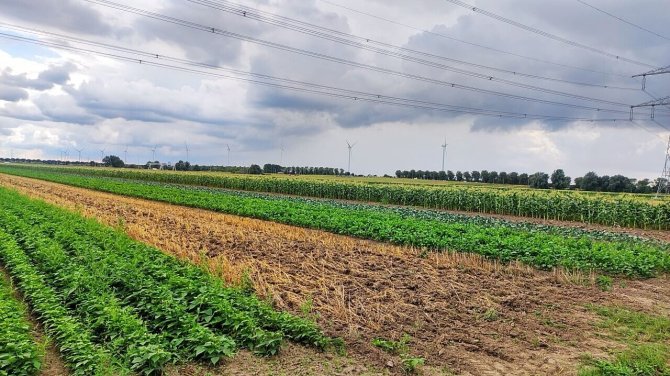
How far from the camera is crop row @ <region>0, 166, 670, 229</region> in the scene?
3003cm

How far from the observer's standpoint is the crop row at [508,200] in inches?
1182

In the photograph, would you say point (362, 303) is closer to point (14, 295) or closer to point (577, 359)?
point (577, 359)

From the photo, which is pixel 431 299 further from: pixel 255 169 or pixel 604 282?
pixel 255 169

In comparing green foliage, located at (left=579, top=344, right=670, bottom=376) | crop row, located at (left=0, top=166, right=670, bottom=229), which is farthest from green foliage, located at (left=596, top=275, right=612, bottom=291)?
crop row, located at (left=0, top=166, right=670, bottom=229)

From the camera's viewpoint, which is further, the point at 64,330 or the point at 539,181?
the point at 539,181

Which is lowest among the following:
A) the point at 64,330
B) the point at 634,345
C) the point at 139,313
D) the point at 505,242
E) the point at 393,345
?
the point at 634,345

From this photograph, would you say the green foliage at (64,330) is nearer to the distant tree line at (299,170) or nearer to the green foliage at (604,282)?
the green foliage at (604,282)

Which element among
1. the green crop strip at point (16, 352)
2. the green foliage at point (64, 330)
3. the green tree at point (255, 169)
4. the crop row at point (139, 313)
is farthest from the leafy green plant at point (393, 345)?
the green tree at point (255, 169)

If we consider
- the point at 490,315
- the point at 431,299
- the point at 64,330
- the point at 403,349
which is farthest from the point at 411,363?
the point at 64,330


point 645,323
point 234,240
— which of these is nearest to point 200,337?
point 645,323

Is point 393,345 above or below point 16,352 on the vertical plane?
below

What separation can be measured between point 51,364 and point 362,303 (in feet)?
18.2

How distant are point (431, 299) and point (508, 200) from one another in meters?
28.0

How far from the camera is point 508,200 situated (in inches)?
1423
